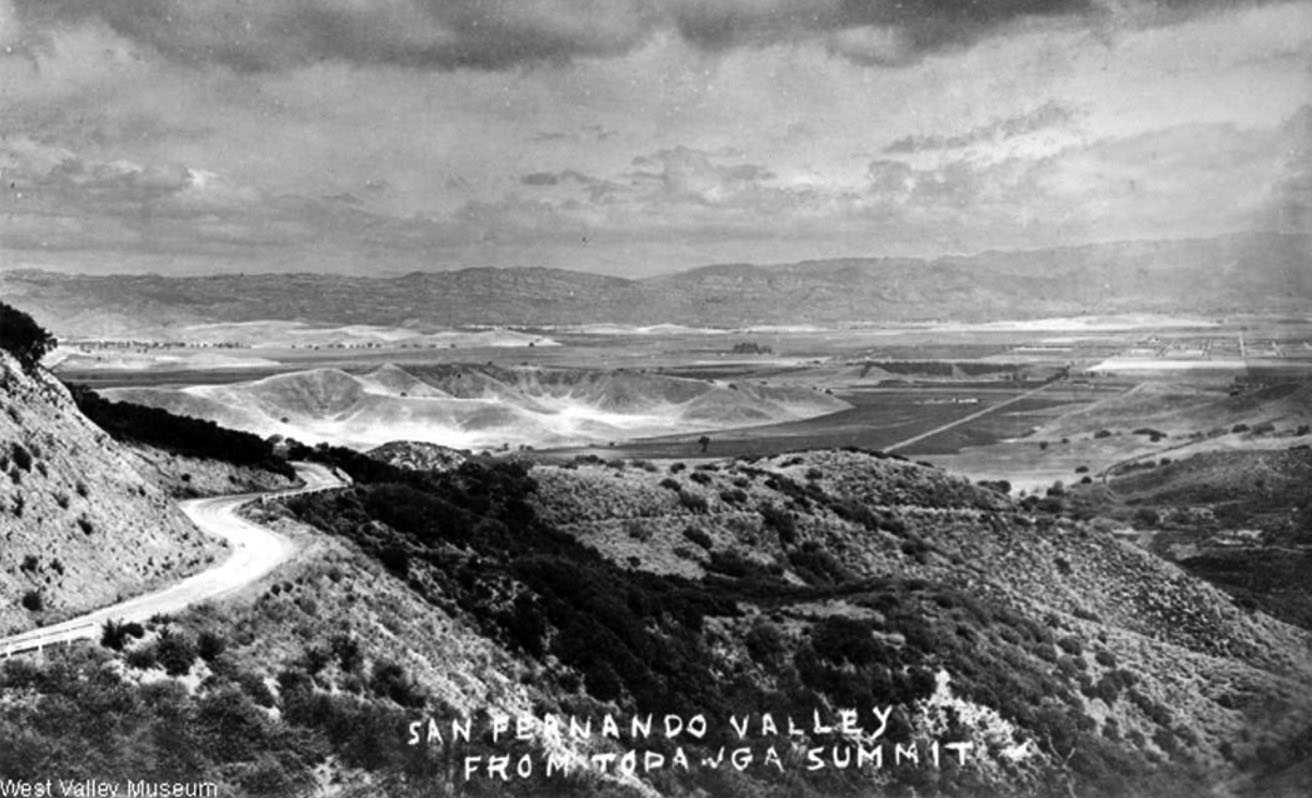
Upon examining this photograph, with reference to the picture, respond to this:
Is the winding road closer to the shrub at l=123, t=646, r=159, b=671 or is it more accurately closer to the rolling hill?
the shrub at l=123, t=646, r=159, b=671

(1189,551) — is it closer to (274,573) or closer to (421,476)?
(421,476)

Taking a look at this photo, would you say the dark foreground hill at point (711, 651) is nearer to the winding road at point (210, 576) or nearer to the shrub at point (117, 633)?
the shrub at point (117, 633)

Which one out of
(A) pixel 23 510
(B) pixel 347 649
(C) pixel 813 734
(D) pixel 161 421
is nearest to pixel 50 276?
(D) pixel 161 421

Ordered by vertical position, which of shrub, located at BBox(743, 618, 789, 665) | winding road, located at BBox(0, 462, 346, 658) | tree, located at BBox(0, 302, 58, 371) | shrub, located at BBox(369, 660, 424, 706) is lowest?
shrub, located at BBox(743, 618, 789, 665)

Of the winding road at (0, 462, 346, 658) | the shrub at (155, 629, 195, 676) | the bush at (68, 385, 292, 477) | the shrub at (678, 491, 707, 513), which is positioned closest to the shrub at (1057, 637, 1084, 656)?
the shrub at (678, 491, 707, 513)

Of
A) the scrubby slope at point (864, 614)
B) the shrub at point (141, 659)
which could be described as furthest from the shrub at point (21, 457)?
the scrubby slope at point (864, 614)
